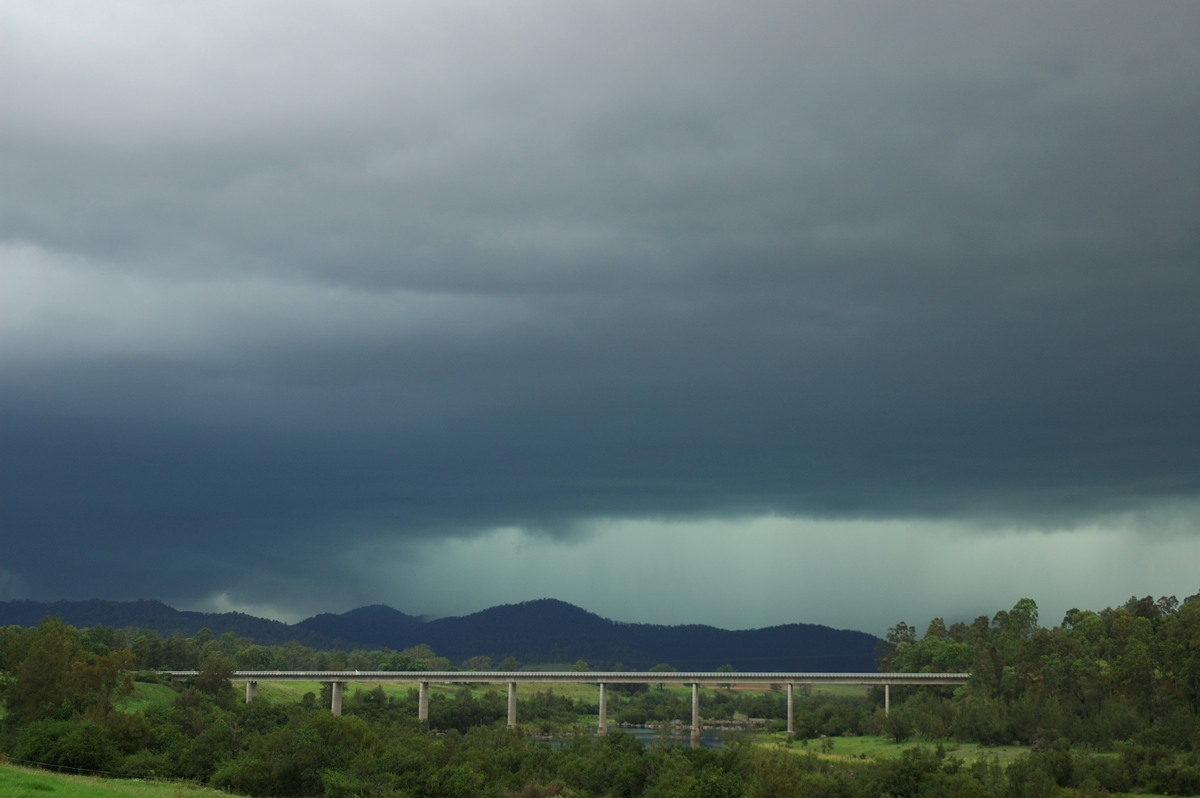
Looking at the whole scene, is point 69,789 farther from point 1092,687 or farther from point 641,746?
point 1092,687

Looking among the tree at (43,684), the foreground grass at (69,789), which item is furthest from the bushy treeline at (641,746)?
the foreground grass at (69,789)

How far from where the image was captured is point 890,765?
298ft

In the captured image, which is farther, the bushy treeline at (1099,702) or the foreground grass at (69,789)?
the bushy treeline at (1099,702)

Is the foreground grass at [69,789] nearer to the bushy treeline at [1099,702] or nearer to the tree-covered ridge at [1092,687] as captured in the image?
the bushy treeline at [1099,702]

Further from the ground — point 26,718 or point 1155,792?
point 26,718

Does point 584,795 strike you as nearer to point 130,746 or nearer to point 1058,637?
point 130,746

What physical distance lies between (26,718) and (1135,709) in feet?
418

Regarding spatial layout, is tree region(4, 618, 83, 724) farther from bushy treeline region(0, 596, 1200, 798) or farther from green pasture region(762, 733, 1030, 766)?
green pasture region(762, 733, 1030, 766)

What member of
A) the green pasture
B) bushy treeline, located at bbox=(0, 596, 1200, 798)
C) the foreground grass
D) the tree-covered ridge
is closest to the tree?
bushy treeline, located at bbox=(0, 596, 1200, 798)

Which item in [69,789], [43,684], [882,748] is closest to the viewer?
[69,789]

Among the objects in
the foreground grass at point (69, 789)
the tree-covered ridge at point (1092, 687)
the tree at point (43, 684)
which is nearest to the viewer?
the foreground grass at point (69, 789)

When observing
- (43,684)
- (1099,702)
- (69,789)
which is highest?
(43,684)

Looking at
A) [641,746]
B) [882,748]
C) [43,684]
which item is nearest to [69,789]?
[641,746]

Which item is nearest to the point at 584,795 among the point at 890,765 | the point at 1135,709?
the point at 890,765
